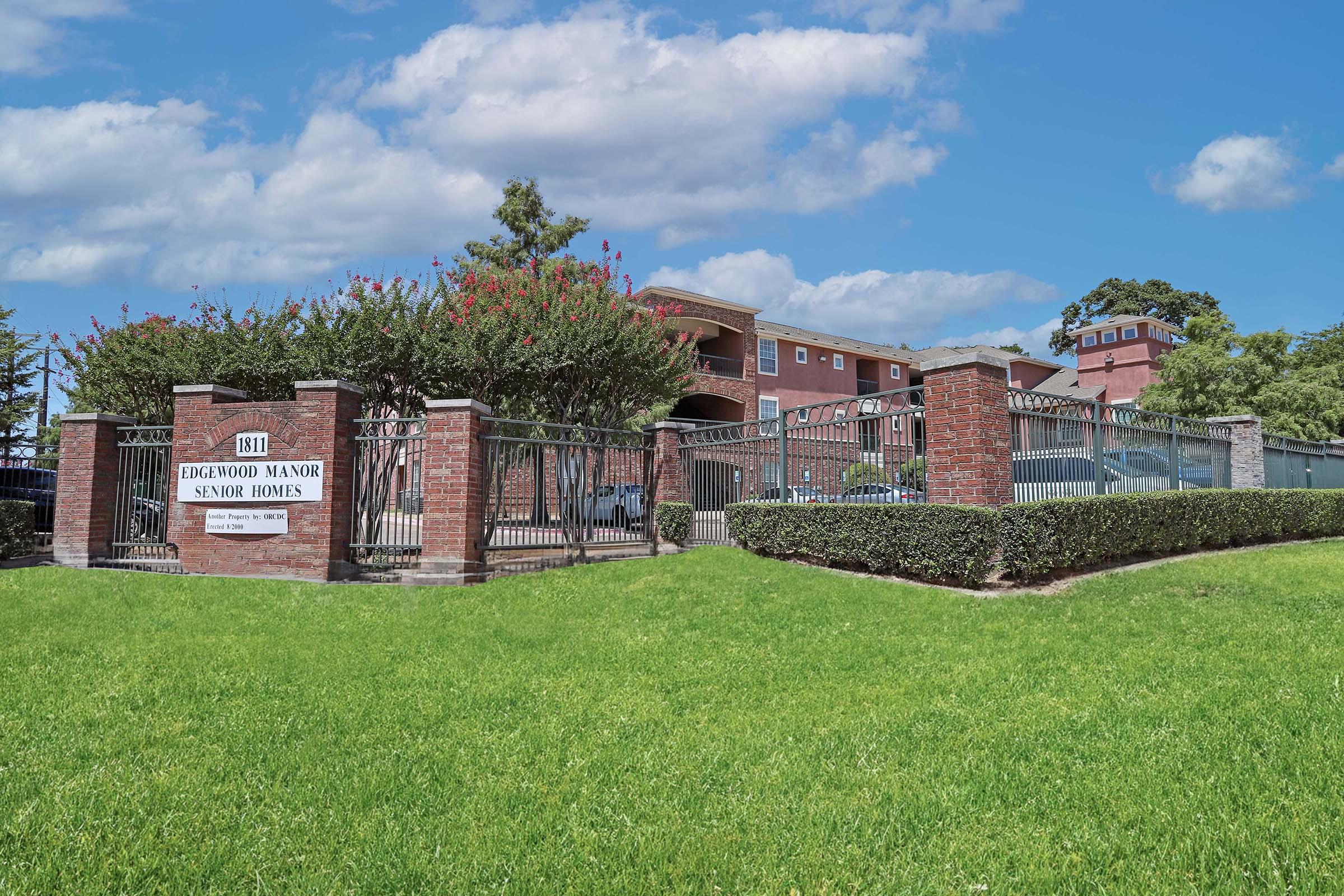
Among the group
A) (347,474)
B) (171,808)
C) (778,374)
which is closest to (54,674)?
(171,808)

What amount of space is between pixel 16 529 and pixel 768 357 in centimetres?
3071

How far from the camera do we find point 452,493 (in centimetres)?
1055

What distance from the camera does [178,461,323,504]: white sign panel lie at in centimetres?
1098

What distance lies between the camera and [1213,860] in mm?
2957

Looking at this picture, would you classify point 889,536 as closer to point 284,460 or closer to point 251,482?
point 284,460

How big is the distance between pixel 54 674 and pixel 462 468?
533 cm

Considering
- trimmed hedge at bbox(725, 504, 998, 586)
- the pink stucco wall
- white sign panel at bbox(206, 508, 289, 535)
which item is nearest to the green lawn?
trimmed hedge at bbox(725, 504, 998, 586)

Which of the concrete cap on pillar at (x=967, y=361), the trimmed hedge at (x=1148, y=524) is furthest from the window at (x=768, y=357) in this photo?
the concrete cap on pillar at (x=967, y=361)

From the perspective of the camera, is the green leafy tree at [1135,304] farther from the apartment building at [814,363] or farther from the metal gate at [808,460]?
the metal gate at [808,460]

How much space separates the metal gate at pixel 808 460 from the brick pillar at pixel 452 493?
164 inches

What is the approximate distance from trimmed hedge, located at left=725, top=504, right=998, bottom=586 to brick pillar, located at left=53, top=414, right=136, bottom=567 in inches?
401

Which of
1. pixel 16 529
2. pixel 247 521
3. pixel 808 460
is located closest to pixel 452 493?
pixel 247 521

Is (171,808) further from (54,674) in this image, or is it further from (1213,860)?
(1213,860)

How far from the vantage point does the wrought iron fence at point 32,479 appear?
14.6 metres
